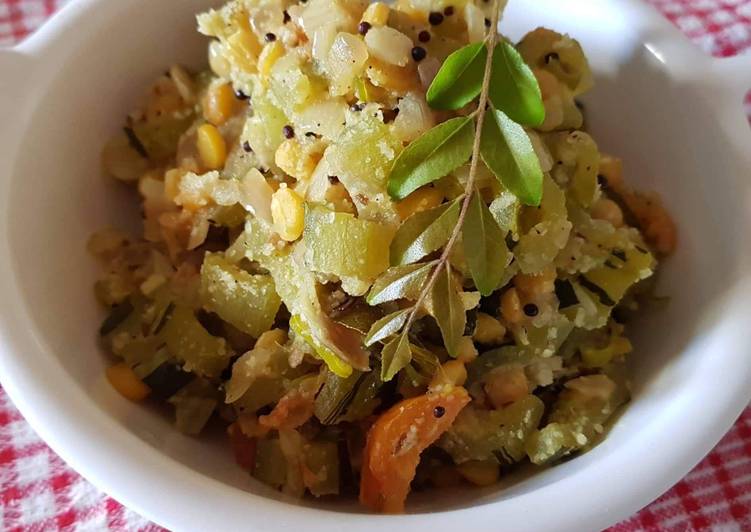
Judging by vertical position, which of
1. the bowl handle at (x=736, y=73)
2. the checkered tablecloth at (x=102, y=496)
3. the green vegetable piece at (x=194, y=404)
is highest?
the bowl handle at (x=736, y=73)

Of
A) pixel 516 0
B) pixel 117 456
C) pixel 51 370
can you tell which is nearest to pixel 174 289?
pixel 51 370

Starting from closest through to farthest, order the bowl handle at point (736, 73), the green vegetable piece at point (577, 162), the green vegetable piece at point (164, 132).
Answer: the green vegetable piece at point (577, 162) < the bowl handle at point (736, 73) < the green vegetable piece at point (164, 132)

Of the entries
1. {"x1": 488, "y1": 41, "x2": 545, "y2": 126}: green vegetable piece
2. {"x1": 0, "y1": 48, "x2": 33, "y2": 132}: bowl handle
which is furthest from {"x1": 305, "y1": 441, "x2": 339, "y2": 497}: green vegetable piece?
{"x1": 0, "y1": 48, "x2": 33, "y2": 132}: bowl handle

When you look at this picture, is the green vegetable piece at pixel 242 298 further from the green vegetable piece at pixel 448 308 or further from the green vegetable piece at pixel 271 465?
the green vegetable piece at pixel 448 308

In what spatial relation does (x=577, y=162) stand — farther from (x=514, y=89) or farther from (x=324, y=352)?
(x=324, y=352)

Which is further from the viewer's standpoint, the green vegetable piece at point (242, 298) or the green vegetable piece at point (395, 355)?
the green vegetable piece at point (242, 298)

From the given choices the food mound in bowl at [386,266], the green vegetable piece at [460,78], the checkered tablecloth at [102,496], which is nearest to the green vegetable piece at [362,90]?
the food mound in bowl at [386,266]
